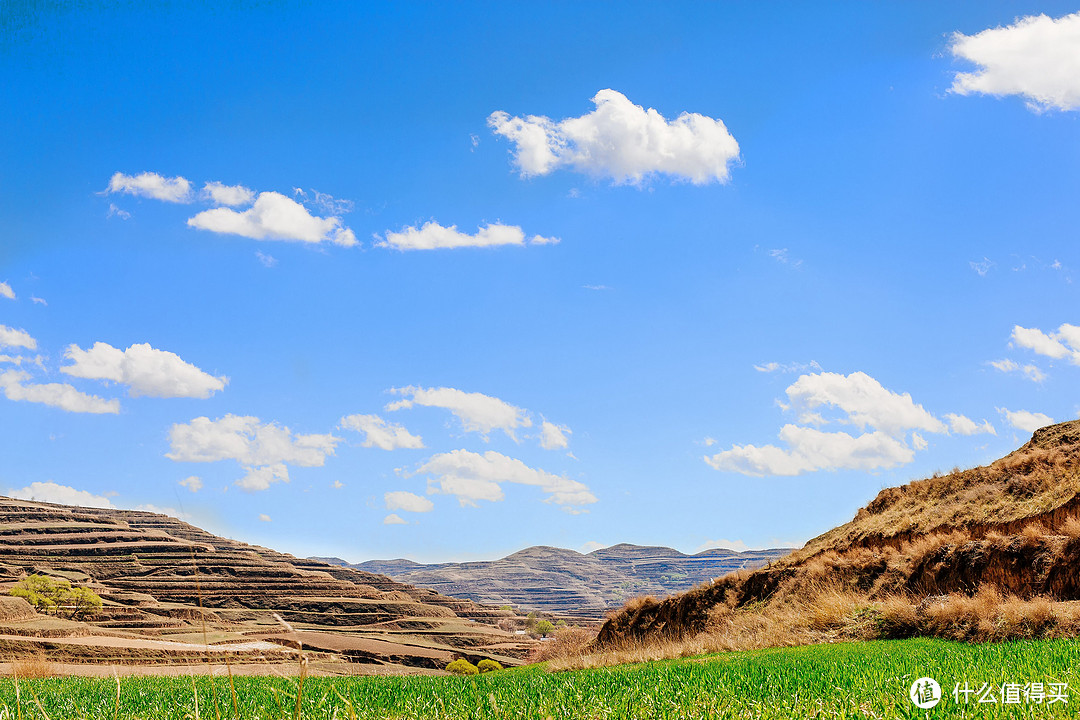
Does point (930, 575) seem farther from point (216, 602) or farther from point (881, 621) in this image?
point (216, 602)

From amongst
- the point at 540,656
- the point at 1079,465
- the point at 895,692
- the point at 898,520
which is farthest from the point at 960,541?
the point at 540,656

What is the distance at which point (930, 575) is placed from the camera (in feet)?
53.9

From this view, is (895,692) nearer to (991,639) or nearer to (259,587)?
(991,639)

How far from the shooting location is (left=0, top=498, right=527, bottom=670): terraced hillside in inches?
2832

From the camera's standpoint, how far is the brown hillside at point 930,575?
42.5 feet

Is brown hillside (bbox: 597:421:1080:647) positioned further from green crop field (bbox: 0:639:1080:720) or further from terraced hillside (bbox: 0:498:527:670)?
terraced hillside (bbox: 0:498:527:670)

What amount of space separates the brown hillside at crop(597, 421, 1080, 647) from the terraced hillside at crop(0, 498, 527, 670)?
35.6 meters

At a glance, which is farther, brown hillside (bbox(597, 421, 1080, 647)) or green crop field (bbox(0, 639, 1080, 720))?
brown hillside (bbox(597, 421, 1080, 647))

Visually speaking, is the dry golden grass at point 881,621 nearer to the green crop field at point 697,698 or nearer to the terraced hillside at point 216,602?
the green crop field at point 697,698

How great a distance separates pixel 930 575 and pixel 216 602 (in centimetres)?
10466

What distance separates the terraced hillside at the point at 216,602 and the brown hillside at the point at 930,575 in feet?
117

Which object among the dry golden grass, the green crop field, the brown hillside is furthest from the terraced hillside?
the green crop field

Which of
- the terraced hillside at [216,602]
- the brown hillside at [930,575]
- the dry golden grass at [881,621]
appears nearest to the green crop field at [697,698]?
the dry golden grass at [881,621]

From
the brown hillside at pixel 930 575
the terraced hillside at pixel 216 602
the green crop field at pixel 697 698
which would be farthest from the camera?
the terraced hillside at pixel 216 602
